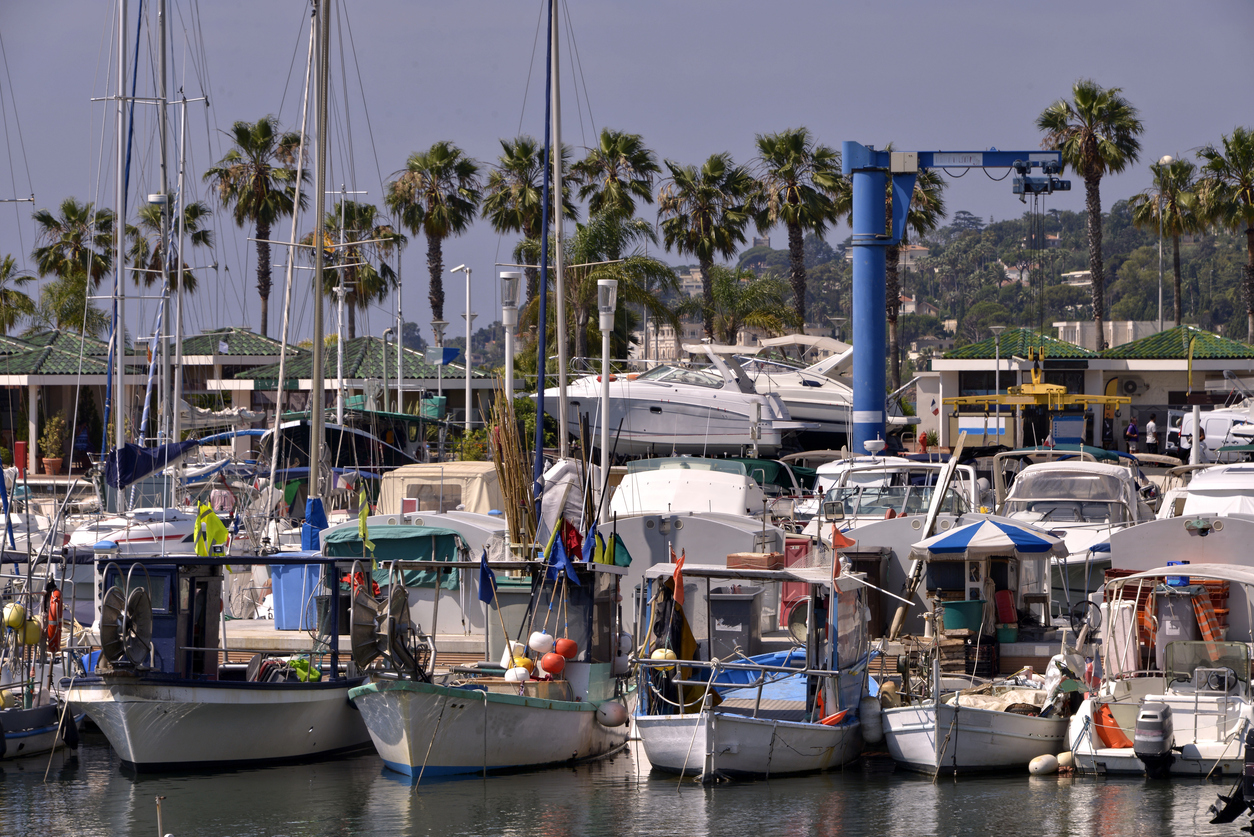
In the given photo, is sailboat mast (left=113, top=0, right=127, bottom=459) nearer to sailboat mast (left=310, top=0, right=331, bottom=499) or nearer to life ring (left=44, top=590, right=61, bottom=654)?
sailboat mast (left=310, top=0, right=331, bottom=499)

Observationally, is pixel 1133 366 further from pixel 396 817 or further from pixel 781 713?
pixel 396 817

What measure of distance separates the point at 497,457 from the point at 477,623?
3.00 m

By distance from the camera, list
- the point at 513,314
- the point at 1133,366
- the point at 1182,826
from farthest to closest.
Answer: the point at 1133,366 → the point at 513,314 → the point at 1182,826

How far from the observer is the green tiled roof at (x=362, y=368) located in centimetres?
5294

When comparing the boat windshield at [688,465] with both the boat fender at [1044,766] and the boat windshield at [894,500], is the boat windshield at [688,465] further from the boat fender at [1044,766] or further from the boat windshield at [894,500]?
the boat fender at [1044,766]

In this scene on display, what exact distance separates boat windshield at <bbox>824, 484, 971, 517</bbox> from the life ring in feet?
45.4

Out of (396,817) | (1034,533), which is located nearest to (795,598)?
(1034,533)

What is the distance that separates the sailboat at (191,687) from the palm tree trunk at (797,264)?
1562 inches

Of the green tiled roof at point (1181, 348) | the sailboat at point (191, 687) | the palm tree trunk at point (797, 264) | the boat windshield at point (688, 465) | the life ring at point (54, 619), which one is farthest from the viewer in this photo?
the palm tree trunk at point (797, 264)

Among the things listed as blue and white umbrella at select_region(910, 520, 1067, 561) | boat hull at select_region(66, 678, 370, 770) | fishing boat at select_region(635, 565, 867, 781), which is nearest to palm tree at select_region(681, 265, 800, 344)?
blue and white umbrella at select_region(910, 520, 1067, 561)

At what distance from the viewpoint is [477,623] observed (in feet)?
68.8

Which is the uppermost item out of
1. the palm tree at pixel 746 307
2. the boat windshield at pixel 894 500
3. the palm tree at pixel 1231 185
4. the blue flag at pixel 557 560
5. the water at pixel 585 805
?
the palm tree at pixel 1231 185

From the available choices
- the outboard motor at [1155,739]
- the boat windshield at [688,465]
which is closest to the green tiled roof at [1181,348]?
the boat windshield at [688,465]

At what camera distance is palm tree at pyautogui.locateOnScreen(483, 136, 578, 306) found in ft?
179
